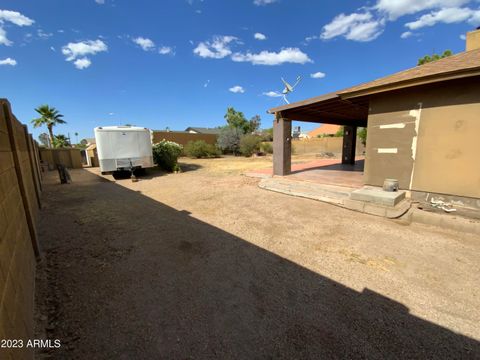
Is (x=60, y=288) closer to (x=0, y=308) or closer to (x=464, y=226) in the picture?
(x=0, y=308)

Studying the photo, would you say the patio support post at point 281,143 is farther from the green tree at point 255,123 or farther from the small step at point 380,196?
the green tree at point 255,123

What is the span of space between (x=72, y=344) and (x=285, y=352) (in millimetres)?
1813

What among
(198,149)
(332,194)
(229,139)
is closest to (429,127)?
(332,194)

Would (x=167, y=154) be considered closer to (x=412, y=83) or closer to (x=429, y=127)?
(x=412, y=83)

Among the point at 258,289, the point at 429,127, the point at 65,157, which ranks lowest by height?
the point at 258,289

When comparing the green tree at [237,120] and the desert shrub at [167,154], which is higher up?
the green tree at [237,120]

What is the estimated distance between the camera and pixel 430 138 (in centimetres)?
475

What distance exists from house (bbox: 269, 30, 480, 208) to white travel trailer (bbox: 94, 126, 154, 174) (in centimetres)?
854

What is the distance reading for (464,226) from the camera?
12.9 ft

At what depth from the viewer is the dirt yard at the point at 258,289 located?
70.8 inches

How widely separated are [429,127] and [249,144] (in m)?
18.0

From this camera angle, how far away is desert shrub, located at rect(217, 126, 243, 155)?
2338 centimetres

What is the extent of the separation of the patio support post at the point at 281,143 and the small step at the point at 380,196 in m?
3.38

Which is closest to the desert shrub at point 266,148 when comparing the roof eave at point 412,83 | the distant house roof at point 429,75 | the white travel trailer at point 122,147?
the white travel trailer at point 122,147
